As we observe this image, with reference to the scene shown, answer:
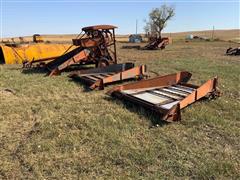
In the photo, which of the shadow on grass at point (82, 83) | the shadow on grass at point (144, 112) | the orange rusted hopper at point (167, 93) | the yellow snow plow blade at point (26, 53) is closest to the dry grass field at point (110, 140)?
the shadow on grass at point (144, 112)

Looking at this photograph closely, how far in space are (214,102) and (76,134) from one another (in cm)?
296

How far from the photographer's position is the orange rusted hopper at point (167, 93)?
4.29 m

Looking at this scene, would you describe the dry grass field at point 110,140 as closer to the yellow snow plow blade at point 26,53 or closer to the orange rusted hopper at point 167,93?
the orange rusted hopper at point 167,93

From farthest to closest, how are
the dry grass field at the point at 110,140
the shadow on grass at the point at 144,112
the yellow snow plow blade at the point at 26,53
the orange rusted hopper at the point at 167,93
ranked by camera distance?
1. the yellow snow plow blade at the point at 26,53
2. the orange rusted hopper at the point at 167,93
3. the shadow on grass at the point at 144,112
4. the dry grass field at the point at 110,140

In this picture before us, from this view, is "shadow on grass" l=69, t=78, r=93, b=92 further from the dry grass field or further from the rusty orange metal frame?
the dry grass field

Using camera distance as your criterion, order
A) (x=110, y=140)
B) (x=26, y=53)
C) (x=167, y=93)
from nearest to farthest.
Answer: (x=110, y=140), (x=167, y=93), (x=26, y=53)

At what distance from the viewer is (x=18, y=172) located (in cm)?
290

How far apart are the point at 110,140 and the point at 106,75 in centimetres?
432

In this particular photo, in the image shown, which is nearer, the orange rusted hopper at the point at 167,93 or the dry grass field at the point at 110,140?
the dry grass field at the point at 110,140

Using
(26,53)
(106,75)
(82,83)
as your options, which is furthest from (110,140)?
(26,53)

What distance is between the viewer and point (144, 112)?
4637 millimetres

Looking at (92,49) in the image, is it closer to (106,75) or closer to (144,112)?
(106,75)

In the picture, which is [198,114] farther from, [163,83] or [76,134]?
[76,134]

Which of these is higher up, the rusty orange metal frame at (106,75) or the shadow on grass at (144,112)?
the rusty orange metal frame at (106,75)
